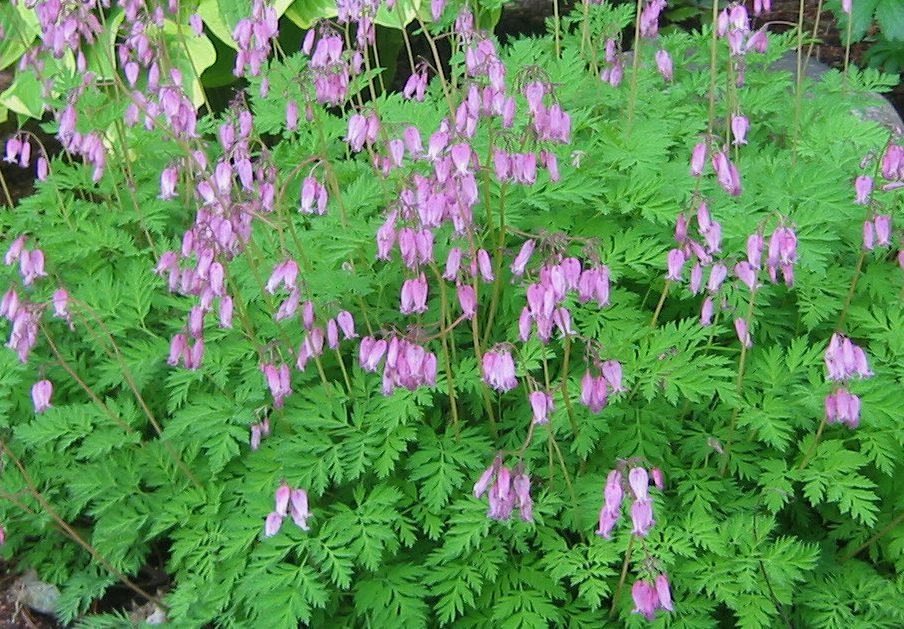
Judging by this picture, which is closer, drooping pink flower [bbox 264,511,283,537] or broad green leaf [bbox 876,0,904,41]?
drooping pink flower [bbox 264,511,283,537]

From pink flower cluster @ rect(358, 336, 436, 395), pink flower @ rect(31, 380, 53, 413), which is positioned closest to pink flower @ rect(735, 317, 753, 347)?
pink flower cluster @ rect(358, 336, 436, 395)

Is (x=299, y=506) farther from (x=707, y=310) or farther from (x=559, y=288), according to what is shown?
(x=707, y=310)

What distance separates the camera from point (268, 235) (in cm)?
361

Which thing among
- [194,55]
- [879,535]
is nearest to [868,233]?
[879,535]

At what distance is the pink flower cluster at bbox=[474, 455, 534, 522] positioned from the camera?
8.48 feet

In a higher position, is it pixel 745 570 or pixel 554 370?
pixel 554 370

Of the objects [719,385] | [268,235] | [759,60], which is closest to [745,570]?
[719,385]

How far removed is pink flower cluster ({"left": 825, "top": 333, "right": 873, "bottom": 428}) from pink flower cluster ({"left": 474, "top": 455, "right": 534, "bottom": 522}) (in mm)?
841

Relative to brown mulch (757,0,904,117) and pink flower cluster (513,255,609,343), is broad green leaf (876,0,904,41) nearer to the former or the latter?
brown mulch (757,0,904,117)

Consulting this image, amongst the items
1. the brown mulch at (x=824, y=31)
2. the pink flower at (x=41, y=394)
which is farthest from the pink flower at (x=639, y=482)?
the brown mulch at (x=824, y=31)

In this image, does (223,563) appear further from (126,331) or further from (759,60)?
(759,60)

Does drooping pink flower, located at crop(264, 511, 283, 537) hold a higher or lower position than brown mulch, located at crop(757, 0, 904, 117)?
higher

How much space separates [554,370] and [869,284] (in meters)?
1.11

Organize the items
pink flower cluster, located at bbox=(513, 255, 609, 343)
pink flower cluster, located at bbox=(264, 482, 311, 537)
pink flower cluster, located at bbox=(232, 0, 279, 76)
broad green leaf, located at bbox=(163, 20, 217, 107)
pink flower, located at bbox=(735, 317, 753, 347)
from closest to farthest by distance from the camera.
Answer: pink flower cluster, located at bbox=(513, 255, 609, 343) → pink flower cluster, located at bbox=(264, 482, 311, 537) → pink flower, located at bbox=(735, 317, 753, 347) → pink flower cluster, located at bbox=(232, 0, 279, 76) → broad green leaf, located at bbox=(163, 20, 217, 107)
